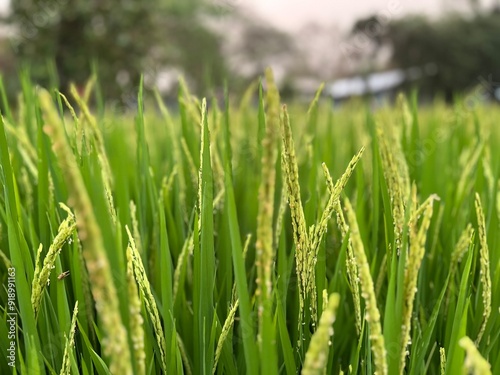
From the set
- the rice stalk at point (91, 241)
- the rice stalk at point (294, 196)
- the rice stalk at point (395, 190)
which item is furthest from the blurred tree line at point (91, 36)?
the rice stalk at point (91, 241)

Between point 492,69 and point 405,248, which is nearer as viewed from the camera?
point 405,248

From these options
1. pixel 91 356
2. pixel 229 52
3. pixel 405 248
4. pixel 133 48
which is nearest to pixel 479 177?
pixel 405 248

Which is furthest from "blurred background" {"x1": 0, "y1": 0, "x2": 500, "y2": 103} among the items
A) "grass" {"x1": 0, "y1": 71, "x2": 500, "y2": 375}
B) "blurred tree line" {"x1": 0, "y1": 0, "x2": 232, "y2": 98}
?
"grass" {"x1": 0, "y1": 71, "x2": 500, "y2": 375}

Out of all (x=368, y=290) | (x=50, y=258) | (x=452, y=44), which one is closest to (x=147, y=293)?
(x=50, y=258)

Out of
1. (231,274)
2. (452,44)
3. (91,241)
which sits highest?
(452,44)

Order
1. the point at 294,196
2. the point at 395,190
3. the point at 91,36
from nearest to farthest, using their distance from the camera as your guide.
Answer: the point at 294,196 < the point at 395,190 < the point at 91,36

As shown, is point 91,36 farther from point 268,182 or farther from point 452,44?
point 452,44

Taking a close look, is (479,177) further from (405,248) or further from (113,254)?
(113,254)

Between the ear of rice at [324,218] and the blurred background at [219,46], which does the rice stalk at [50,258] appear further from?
the blurred background at [219,46]
